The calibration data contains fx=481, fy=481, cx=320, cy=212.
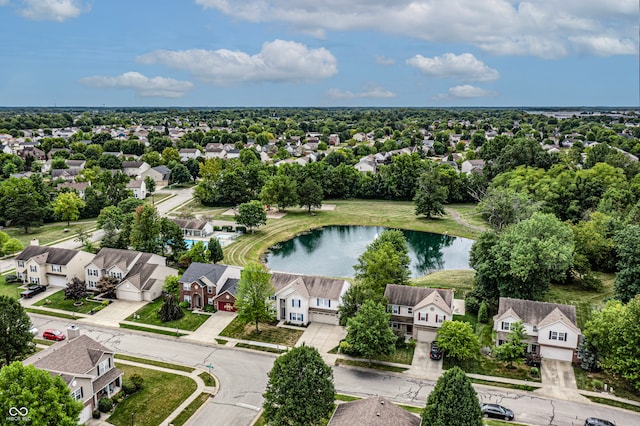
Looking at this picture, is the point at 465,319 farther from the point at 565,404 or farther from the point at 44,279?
the point at 44,279

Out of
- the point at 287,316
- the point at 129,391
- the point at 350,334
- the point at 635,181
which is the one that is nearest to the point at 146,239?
the point at 287,316

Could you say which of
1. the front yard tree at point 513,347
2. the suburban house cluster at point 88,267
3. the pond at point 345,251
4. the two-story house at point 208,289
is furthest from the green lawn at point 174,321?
the front yard tree at point 513,347

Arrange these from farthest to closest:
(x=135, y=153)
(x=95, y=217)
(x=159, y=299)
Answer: (x=135, y=153)
(x=95, y=217)
(x=159, y=299)

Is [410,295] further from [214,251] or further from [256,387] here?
[214,251]

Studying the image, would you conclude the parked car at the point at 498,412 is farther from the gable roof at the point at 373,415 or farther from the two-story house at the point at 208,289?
the two-story house at the point at 208,289

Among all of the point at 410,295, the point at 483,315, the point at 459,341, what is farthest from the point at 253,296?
the point at 483,315

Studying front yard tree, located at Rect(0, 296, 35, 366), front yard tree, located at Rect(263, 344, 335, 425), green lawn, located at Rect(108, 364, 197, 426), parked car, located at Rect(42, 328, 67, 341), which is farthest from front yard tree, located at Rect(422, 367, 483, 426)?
parked car, located at Rect(42, 328, 67, 341)
